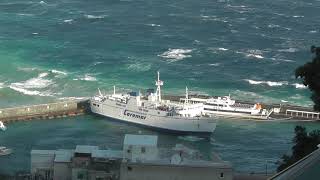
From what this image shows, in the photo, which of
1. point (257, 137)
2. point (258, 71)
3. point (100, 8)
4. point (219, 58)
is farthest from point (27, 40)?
point (257, 137)

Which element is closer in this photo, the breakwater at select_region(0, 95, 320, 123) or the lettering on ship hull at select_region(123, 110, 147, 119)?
the breakwater at select_region(0, 95, 320, 123)

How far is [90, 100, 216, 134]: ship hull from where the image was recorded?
60.8 m

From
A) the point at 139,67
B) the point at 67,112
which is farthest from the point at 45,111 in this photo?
the point at 139,67

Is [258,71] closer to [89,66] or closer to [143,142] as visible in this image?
[89,66]

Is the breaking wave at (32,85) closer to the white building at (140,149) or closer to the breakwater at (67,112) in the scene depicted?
the breakwater at (67,112)

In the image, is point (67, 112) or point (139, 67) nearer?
point (67, 112)

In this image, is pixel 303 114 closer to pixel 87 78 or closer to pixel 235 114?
pixel 235 114

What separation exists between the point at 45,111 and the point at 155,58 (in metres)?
19.4

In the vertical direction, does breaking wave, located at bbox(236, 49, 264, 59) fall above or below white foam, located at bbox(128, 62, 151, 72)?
above

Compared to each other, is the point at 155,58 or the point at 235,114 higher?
the point at 155,58

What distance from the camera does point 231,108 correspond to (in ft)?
210

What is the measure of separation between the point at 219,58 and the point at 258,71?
591 cm

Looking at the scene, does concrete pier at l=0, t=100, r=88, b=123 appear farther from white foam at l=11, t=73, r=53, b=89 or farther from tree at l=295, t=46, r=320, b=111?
tree at l=295, t=46, r=320, b=111

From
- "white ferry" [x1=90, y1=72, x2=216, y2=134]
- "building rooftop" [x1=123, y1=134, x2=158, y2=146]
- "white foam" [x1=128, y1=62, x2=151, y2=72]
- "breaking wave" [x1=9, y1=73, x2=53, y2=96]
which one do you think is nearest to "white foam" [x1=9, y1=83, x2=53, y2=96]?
"breaking wave" [x1=9, y1=73, x2=53, y2=96]
